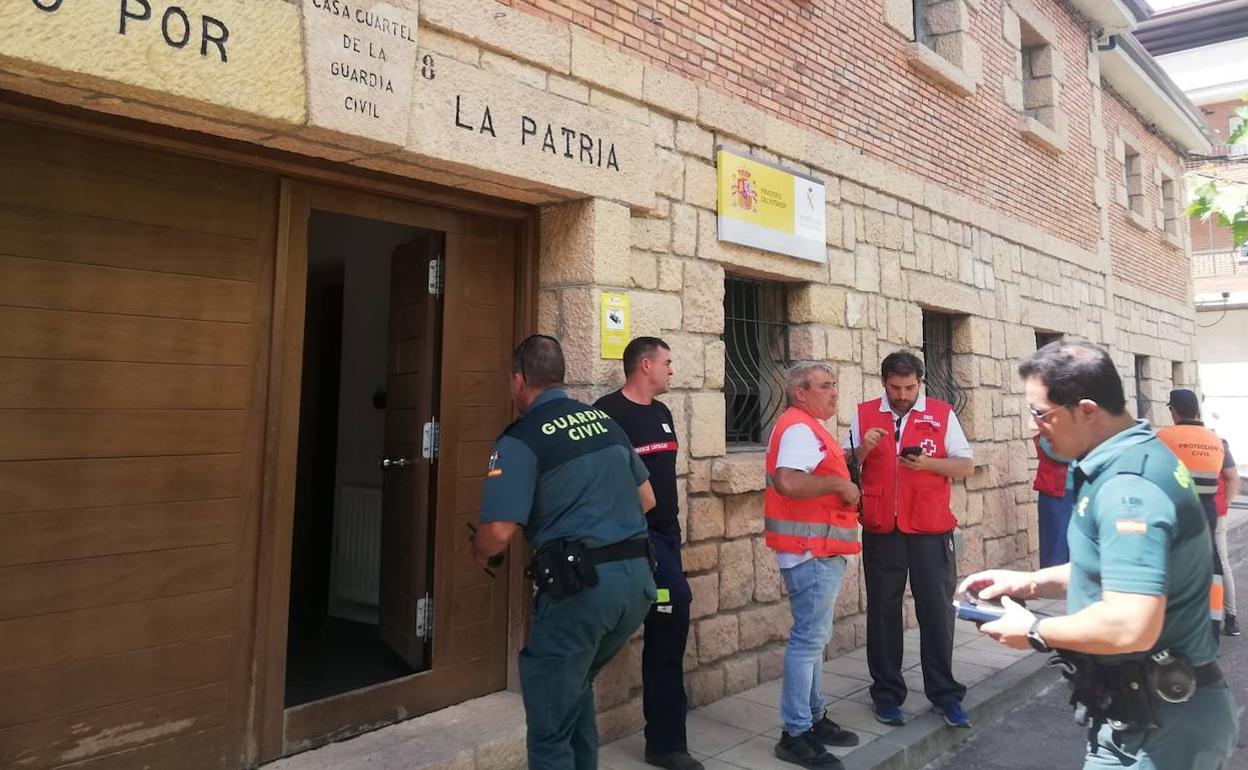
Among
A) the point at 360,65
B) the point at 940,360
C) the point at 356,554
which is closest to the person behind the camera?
the point at 360,65

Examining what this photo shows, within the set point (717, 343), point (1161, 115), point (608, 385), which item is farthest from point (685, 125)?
point (1161, 115)

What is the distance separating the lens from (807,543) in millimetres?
3678

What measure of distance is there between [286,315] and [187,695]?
1512mm

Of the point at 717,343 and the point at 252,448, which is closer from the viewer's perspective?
the point at 252,448

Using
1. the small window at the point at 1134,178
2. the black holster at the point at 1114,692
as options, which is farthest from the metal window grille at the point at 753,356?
the small window at the point at 1134,178

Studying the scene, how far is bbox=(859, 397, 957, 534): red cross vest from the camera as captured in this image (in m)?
4.33

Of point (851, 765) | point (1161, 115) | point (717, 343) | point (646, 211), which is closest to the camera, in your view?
point (851, 765)

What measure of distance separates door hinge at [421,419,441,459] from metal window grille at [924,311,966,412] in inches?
186

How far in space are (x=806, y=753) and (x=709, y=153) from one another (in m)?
3.27

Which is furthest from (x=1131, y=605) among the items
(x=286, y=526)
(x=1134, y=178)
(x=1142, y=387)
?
(x=1134, y=178)

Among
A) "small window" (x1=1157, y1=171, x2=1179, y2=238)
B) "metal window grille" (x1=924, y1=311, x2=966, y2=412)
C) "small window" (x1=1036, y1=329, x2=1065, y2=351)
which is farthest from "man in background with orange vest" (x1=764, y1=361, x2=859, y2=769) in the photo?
"small window" (x1=1157, y1=171, x2=1179, y2=238)

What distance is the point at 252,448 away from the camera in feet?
10.4

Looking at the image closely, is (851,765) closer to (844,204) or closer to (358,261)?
(844,204)

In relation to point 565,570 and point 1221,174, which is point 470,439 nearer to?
point 565,570
